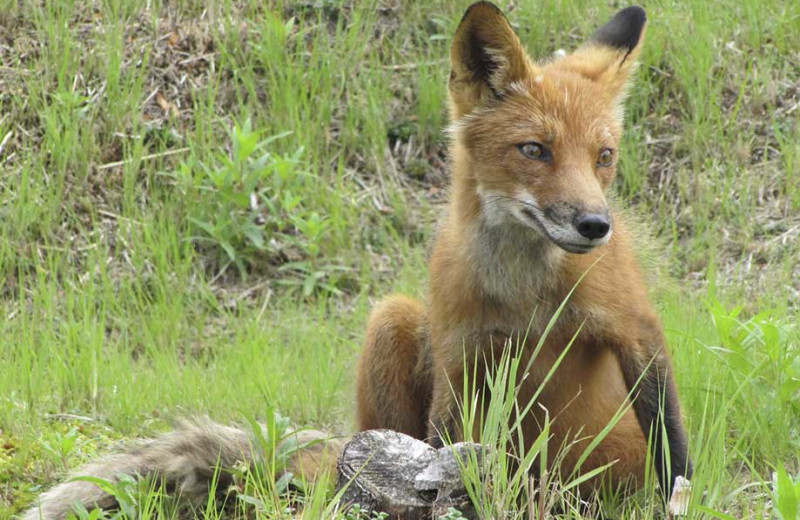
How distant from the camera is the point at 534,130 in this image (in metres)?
4.71

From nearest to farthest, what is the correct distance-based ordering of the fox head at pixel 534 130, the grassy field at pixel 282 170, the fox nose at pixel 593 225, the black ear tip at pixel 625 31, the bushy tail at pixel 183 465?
the fox nose at pixel 593 225 → the fox head at pixel 534 130 → the bushy tail at pixel 183 465 → the black ear tip at pixel 625 31 → the grassy field at pixel 282 170

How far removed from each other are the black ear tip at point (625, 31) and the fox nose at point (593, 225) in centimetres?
143

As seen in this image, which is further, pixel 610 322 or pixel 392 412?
pixel 392 412

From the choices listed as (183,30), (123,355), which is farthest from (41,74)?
(123,355)

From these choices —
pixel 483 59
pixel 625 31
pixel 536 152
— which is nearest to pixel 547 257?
pixel 536 152

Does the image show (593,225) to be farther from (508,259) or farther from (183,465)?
(183,465)

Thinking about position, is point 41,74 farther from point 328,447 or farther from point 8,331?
point 328,447

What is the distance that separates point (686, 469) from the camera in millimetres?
4684

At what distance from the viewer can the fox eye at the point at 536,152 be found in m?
4.67

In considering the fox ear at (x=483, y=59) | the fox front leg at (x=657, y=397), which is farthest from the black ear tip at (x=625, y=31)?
the fox front leg at (x=657, y=397)

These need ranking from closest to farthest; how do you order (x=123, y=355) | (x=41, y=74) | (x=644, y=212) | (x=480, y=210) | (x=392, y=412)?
(x=480, y=210), (x=392, y=412), (x=123, y=355), (x=644, y=212), (x=41, y=74)

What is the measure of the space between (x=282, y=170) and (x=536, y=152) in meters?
4.07

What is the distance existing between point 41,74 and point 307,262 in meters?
2.84

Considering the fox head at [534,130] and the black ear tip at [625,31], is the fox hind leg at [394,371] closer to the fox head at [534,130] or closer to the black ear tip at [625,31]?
the fox head at [534,130]
